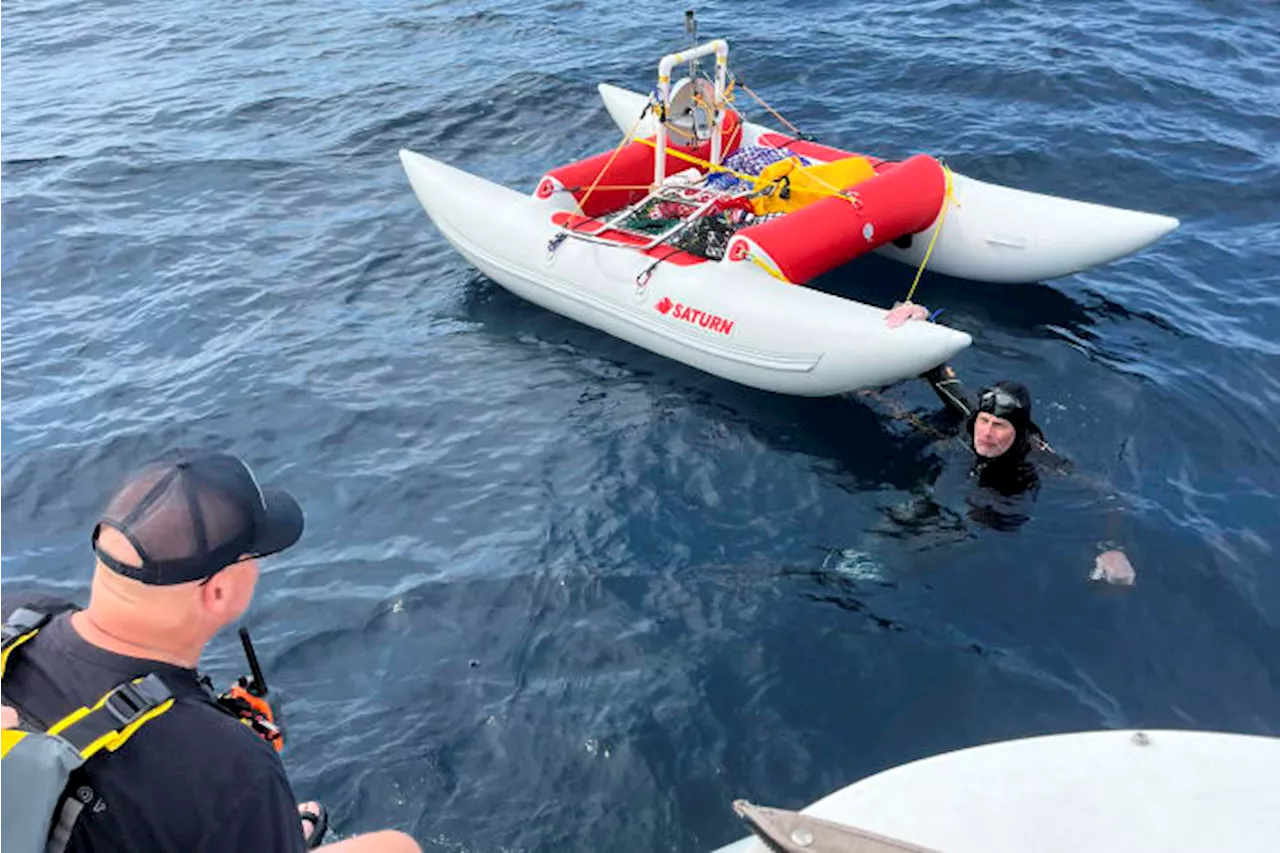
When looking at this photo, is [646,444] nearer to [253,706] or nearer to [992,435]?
[992,435]

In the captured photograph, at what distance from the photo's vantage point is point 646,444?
7.34 metres

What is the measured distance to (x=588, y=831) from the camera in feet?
15.5

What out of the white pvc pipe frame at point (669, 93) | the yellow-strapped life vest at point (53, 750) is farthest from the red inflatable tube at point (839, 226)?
the yellow-strapped life vest at point (53, 750)

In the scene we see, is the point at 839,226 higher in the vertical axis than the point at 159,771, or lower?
lower

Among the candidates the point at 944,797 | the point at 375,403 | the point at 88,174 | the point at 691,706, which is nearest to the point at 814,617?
the point at 691,706

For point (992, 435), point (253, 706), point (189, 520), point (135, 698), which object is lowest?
point (992, 435)

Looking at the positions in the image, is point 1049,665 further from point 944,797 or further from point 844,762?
point 944,797

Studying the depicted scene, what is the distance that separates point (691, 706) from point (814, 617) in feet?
3.12

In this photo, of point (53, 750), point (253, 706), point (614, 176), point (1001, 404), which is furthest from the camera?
point (614, 176)

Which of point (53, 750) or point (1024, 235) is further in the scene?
point (1024, 235)

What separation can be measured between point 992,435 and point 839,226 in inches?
100

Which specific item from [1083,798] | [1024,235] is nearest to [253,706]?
[1083,798]

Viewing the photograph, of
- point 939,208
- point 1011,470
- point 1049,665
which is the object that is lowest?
point 1049,665

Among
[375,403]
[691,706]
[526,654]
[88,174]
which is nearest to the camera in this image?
[691,706]
